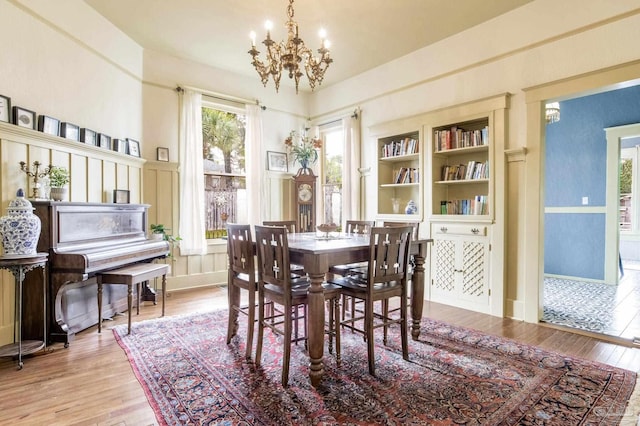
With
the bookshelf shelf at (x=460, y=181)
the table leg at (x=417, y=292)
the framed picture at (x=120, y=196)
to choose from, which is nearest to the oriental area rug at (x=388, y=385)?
the table leg at (x=417, y=292)

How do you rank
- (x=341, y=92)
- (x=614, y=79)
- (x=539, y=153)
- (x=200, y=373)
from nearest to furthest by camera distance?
1. (x=200, y=373)
2. (x=614, y=79)
3. (x=539, y=153)
4. (x=341, y=92)

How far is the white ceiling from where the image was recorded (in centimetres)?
345

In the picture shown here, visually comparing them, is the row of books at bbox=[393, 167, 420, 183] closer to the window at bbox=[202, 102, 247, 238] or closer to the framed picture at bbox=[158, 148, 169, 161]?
the window at bbox=[202, 102, 247, 238]

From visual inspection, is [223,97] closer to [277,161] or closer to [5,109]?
[277,161]

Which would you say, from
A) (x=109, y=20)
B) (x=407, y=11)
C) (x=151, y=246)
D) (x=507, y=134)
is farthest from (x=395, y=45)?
(x=151, y=246)

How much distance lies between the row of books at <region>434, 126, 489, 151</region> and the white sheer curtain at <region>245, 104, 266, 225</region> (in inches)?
104

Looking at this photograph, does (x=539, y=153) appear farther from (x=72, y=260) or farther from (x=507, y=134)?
(x=72, y=260)

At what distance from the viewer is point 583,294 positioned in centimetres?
452

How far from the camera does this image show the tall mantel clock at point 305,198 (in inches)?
216

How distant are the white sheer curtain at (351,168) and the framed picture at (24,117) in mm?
3777

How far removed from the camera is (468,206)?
13.2ft

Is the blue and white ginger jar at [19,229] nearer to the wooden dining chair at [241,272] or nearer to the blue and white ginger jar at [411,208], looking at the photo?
the wooden dining chair at [241,272]

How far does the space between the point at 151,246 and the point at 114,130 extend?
142 centimetres

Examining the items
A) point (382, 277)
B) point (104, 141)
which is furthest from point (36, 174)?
point (382, 277)
